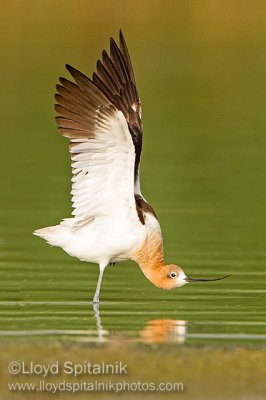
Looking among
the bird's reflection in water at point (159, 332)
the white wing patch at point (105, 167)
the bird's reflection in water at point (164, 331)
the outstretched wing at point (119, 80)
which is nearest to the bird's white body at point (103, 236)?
→ the white wing patch at point (105, 167)

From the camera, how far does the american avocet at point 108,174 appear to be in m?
14.8

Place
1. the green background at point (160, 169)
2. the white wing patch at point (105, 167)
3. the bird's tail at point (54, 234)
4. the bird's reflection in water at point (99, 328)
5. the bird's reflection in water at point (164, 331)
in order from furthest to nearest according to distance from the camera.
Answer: the bird's tail at point (54, 234) < the white wing patch at point (105, 167) < the green background at point (160, 169) < the bird's reflection in water at point (164, 331) < the bird's reflection in water at point (99, 328)

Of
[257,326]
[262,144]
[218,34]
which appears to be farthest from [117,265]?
[218,34]

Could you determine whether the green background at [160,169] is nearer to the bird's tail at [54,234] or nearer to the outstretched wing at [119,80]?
the bird's tail at [54,234]

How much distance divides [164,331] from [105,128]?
7.05 feet

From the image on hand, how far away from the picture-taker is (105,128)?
48.6 ft

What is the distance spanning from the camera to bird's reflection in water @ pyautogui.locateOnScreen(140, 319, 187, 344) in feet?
42.9

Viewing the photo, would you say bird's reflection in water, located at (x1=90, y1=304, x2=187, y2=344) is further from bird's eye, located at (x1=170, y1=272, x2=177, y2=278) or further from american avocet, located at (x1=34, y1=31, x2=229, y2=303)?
bird's eye, located at (x1=170, y1=272, x2=177, y2=278)

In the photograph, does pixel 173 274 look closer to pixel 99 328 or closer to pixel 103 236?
pixel 103 236

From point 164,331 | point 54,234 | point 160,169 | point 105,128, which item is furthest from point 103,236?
point 160,169

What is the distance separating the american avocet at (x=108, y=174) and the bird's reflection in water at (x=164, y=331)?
105 centimetres

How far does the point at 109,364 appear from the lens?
12250 millimetres

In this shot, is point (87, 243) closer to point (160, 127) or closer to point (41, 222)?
point (41, 222)

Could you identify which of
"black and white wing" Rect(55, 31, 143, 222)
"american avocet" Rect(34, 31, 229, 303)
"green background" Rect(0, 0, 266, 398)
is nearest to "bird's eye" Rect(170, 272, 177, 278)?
"american avocet" Rect(34, 31, 229, 303)
